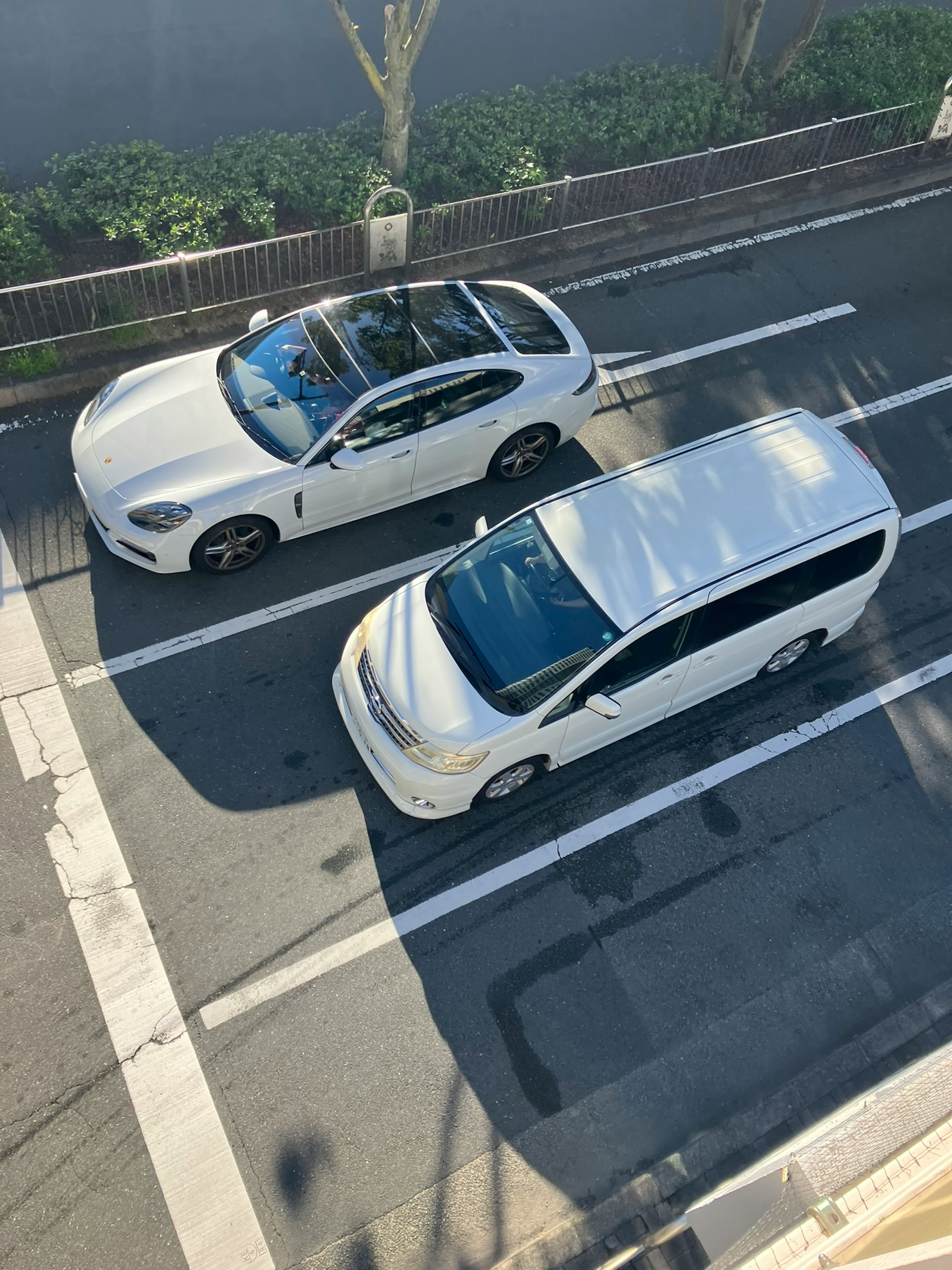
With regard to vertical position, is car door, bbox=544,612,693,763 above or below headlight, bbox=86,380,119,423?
below

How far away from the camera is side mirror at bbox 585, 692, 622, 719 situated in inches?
254

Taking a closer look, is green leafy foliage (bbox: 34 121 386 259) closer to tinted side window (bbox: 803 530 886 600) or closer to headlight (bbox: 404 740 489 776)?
headlight (bbox: 404 740 489 776)

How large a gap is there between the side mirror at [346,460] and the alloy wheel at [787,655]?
3.83 metres

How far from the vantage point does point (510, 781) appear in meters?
7.01

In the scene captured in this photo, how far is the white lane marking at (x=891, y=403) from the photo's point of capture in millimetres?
10273

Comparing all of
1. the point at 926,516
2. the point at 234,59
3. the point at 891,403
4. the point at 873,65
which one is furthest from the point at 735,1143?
the point at 234,59

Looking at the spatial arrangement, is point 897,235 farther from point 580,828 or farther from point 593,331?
point 580,828

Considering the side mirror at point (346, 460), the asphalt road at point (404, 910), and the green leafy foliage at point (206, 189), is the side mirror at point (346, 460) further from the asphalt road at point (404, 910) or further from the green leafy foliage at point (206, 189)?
the green leafy foliage at point (206, 189)

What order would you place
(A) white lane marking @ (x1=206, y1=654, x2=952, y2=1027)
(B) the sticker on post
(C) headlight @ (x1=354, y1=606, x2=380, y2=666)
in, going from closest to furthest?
1. (A) white lane marking @ (x1=206, y1=654, x2=952, y2=1027)
2. (C) headlight @ (x1=354, y1=606, x2=380, y2=666)
3. (B) the sticker on post

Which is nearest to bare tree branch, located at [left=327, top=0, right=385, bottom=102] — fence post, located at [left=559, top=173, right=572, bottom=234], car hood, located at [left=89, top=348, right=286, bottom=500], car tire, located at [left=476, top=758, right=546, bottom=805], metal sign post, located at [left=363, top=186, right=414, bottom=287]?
metal sign post, located at [left=363, top=186, right=414, bottom=287]

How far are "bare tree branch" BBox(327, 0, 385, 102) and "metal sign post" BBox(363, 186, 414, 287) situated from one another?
1.11m

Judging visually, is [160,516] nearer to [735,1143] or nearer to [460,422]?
[460,422]

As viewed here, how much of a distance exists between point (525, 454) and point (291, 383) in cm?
234

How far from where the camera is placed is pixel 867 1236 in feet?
13.9
